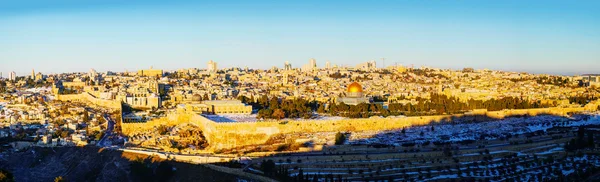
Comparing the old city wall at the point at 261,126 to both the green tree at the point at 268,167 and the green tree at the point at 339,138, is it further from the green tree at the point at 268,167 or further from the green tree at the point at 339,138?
the green tree at the point at 268,167

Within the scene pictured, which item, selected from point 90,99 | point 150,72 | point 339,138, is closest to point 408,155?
point 339,138

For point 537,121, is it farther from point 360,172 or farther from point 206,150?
point 206,150

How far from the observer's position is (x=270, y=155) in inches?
1029

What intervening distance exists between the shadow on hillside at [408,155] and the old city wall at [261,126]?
33.7 inches

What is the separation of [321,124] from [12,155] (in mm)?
14777

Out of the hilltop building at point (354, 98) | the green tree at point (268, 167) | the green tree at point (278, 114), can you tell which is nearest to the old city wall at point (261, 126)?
the green tree at point (278, 114)

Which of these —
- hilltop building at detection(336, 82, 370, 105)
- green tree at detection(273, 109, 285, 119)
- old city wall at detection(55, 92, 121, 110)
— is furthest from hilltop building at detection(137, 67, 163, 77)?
green tree at detection(273, 109, 285, 119)

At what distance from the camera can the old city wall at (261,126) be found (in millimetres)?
30109

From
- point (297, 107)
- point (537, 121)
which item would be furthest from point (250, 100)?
point (537, 121)

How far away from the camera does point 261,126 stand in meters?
30.9

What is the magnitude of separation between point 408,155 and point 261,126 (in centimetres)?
792

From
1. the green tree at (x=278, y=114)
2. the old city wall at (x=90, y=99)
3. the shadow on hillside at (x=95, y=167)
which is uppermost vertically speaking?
the old city wall at (x=90, y=99)

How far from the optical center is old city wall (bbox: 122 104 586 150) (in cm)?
3011

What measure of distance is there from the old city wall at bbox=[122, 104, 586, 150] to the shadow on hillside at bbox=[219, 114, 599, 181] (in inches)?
33.7
